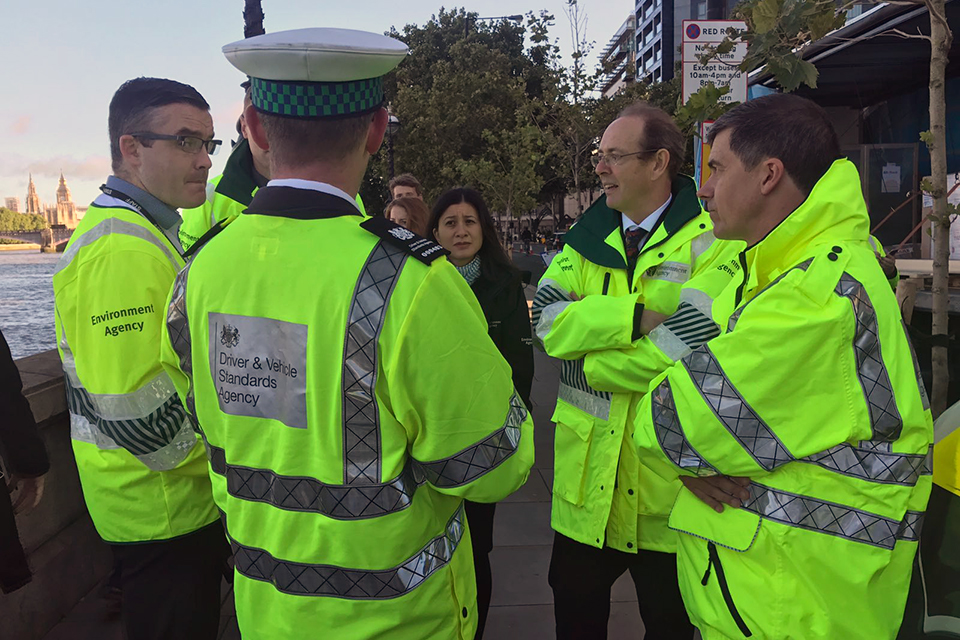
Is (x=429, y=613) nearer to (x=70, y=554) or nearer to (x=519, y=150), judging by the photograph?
(x=70, y=554)

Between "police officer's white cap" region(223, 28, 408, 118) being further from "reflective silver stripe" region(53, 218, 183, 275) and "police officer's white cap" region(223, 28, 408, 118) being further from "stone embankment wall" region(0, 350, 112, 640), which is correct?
"stone embankment wall" region(0, 350, 112, 640)

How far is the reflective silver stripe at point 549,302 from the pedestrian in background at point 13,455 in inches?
70.7

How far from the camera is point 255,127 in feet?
5.08

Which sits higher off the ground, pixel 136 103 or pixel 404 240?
pixel 136 103

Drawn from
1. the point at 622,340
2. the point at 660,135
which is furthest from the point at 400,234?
the point at 660,135

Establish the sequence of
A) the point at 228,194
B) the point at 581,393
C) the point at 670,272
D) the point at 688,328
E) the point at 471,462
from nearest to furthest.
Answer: the point at 471,462 < the point at 688,328 < the point at 670,272 < the point at 581,393 < the point at 228,194

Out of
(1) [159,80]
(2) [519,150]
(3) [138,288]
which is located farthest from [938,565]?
(2) [519,150]

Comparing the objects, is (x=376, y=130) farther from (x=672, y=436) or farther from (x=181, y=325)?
(x=672, y=436)

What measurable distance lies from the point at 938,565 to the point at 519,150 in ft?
75.7

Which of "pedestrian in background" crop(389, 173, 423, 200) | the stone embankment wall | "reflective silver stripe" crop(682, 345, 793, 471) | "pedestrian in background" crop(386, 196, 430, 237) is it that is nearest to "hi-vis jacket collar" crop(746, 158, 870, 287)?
"reflective silver stripe" crop(682, 345, 793, 471)

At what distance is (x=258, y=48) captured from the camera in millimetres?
1408

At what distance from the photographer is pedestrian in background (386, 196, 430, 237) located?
4.52 m

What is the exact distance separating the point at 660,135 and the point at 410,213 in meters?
2.25

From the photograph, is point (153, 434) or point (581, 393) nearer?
point (153, 434)
